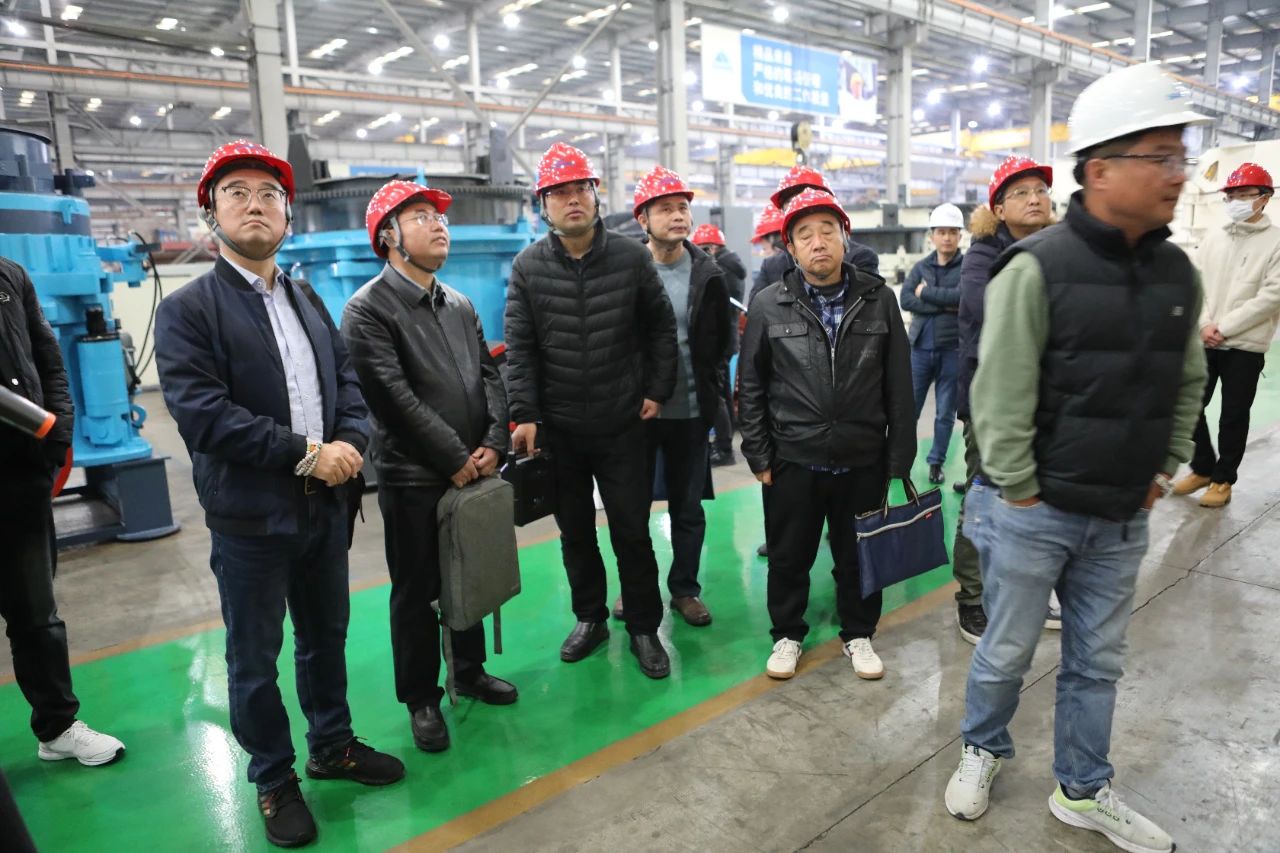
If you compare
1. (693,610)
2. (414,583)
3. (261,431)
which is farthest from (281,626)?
(693,610)

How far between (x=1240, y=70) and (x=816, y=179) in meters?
28.7

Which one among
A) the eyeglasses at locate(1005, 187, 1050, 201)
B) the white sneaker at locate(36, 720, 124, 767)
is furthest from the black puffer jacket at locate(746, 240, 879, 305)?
the white sneaker at locate(36, 720, 124, 767)

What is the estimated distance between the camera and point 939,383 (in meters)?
5.55

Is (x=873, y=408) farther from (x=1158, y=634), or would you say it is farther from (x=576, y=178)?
(x=1158, y=634)

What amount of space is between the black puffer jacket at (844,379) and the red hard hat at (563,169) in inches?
31.0

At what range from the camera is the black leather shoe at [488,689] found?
2.96 m

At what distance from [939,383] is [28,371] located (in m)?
4.96

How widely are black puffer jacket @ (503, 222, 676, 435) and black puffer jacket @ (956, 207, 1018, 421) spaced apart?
1.17 m

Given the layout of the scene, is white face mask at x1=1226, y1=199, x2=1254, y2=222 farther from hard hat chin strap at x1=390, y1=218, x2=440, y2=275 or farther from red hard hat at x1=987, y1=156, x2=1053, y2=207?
hard hat chin strap at x1=390, y1=218, x2=440, y2=275

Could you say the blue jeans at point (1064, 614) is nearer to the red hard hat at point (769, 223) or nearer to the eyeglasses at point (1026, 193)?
the eyeglasses at point (1026, 193)

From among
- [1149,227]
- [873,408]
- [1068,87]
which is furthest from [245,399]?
[1068,87]

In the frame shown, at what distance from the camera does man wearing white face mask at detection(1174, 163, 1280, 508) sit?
4.39 meters

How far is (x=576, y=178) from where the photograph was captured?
2939 mm

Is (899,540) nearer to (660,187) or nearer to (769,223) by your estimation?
(660,187)
